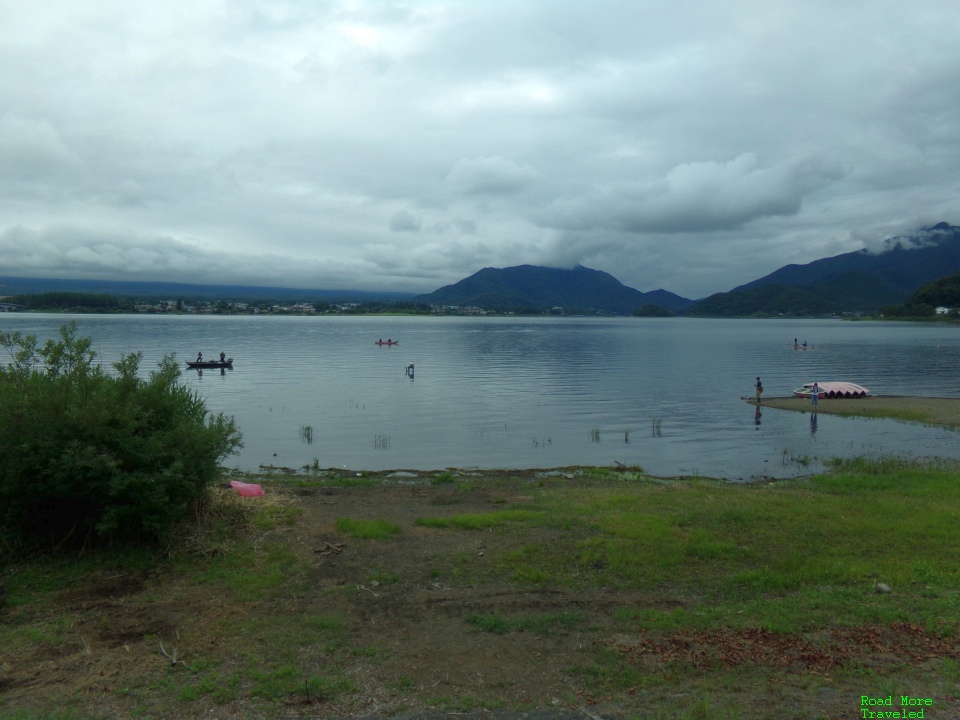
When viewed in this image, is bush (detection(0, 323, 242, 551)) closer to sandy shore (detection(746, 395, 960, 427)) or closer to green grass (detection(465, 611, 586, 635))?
green grass (detection(465, 611, 586, 635))

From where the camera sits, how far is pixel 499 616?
849 cm

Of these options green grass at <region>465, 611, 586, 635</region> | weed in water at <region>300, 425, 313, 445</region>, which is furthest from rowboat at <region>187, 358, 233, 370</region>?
green grass at <region>465, 611, 586, 635</region>

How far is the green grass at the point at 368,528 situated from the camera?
A: 1212 cm

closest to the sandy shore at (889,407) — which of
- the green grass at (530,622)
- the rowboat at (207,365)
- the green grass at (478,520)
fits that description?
the green grass at (478,520)

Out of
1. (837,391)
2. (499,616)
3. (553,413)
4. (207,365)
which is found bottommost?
(553,413)

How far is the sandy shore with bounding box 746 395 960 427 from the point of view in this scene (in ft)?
121

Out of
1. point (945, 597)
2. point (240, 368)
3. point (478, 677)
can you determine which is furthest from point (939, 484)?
point (240, 368)

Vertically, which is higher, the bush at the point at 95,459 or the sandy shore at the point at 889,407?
the bush at the point at 95,459

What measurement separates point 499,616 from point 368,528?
15.2 ft

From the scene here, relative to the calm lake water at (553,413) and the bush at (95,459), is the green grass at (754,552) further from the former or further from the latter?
the calm lake water at (553,413)

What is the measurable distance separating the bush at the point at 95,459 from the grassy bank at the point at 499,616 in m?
0.65

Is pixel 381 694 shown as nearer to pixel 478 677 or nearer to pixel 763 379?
pixel 478 677

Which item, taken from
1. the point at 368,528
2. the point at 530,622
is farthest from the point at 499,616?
the point at 368,528

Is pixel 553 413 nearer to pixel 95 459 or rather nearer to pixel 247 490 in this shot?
pixel 247 490
